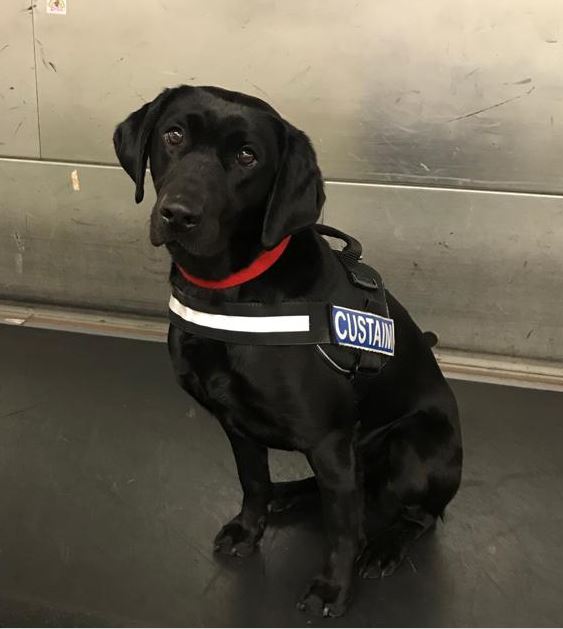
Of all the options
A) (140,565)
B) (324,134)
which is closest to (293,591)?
(140,565)

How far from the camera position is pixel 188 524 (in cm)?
149

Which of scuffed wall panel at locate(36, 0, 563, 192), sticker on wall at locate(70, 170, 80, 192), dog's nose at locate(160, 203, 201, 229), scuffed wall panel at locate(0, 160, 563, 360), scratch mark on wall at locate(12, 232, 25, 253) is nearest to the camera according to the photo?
dog's nose at locate(160, 203, 201, 229)

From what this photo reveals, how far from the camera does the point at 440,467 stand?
1.40 m

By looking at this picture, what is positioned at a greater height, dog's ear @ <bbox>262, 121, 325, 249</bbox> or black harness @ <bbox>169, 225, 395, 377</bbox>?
dog's ear @ <bbox>262, 121, 325, 249</bbox>

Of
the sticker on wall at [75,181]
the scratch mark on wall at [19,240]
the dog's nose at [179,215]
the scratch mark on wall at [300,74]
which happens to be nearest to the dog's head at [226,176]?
the dog's nose at [179,215]

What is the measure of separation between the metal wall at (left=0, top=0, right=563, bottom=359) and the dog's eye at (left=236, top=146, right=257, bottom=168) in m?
1.17

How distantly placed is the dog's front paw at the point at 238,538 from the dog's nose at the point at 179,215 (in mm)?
679

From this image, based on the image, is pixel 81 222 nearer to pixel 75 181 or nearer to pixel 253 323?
pixel 75 181

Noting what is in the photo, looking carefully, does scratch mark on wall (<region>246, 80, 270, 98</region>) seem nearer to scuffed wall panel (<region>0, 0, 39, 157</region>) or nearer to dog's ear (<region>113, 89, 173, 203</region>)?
scuffed wall panel (<region>0, 0, 39, 157</region>)

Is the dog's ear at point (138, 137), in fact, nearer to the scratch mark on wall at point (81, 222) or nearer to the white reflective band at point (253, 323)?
the white reflective band at point (253, 323)

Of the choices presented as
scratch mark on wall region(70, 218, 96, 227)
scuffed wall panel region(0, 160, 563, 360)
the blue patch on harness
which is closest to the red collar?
the blue patch on harness

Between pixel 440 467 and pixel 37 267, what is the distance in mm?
1697

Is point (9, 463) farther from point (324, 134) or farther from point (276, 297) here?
point (324, 134)

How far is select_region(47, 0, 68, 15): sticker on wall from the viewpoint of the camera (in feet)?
7.44
